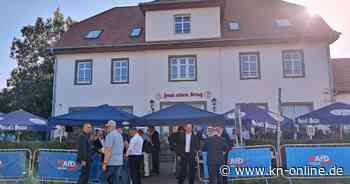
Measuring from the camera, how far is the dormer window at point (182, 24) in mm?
19766

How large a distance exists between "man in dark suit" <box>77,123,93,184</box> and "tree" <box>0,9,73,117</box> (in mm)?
20631

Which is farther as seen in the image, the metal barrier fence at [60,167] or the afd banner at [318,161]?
the metal barrier fence at [60,167]

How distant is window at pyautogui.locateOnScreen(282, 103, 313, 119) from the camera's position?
59.5 ft

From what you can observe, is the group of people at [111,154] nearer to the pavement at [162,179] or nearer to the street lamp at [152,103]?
the pavement at [162,179]

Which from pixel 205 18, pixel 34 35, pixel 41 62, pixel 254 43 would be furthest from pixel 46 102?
pixel 254 43

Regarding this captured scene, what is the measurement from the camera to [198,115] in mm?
11188

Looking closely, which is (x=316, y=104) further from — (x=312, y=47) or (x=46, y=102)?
(x=46, y=102)

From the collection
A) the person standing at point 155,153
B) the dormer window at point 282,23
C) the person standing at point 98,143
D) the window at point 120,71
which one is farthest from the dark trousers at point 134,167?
the dormer window at point 282,23

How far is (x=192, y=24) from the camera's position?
64.5 feet

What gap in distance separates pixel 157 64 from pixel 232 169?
10.8m

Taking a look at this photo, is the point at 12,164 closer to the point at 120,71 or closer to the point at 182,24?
the point at 120,71

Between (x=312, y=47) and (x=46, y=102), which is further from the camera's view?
(x=46, y=102)

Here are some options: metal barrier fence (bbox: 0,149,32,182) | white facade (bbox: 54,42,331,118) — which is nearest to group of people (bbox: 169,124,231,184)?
metal barrier fence (bbox: 0,149,32,182)

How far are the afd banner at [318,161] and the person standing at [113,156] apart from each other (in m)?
4.39
